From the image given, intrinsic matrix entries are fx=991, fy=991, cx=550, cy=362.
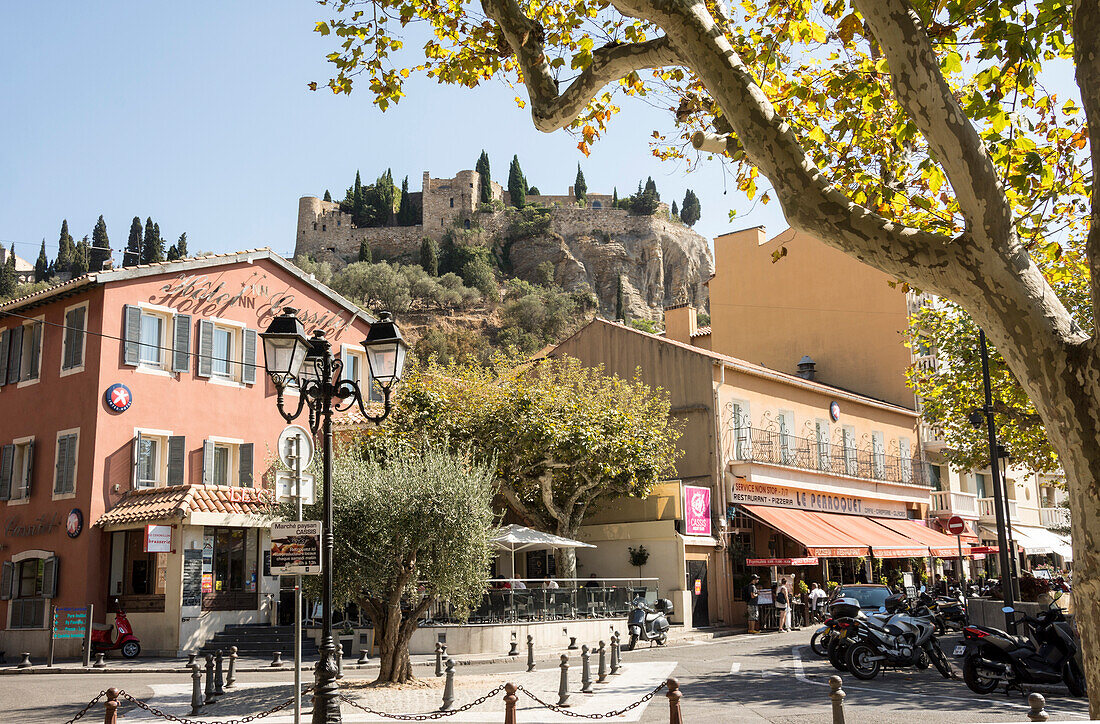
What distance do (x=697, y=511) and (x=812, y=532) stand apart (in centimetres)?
396

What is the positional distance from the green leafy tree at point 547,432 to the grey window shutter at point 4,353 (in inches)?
441

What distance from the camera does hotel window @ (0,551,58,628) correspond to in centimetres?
2419

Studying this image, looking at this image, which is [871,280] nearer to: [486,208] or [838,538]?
[838,538]

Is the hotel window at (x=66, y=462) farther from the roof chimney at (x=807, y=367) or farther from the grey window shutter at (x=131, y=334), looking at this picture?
the roof chimney at (x=807, y=367)

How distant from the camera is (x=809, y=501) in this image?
32406 millimetres

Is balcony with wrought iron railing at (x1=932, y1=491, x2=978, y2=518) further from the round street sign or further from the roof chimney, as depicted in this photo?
the round street sign

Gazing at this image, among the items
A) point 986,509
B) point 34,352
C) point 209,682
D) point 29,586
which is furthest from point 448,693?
point 986,509

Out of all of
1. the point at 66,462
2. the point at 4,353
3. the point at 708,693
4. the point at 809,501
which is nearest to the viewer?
the point at 708,693

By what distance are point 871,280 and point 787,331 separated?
3.84m

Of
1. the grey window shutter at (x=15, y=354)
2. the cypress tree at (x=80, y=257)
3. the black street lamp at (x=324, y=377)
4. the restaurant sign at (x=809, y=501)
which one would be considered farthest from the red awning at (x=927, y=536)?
the cypress tree at (x=80, y=257)

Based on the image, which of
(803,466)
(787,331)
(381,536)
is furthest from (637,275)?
(381,536)

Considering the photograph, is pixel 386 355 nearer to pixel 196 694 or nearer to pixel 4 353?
pixel 196 694

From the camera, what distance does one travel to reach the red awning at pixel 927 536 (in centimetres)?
3303

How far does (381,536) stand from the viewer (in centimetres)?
1484
